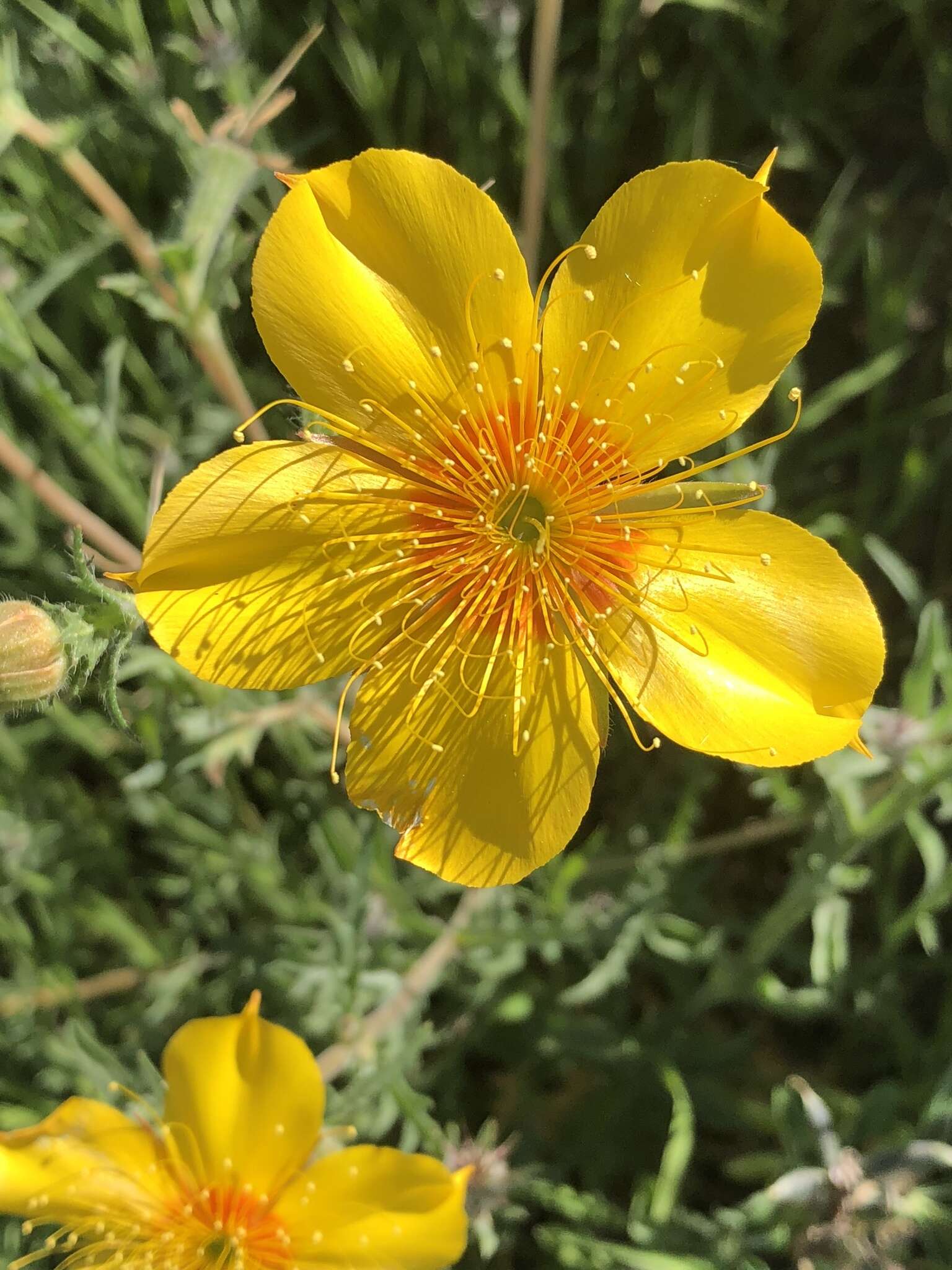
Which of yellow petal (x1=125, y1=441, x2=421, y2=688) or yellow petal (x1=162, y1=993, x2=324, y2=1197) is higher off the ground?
yellow petal (x1=125, y1=441, x2=421, y2=688)

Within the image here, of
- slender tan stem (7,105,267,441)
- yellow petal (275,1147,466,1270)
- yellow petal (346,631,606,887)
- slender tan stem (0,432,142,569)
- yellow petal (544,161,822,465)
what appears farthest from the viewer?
slender tan stem (0,432,142,569)

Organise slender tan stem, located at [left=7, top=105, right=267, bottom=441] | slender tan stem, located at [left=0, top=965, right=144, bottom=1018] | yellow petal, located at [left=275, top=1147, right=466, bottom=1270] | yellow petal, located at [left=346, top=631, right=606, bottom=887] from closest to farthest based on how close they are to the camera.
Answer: yellow petal, located at [left=346, top=631, right=606, bottom=887]
yellow petal, located at [left=275, top=1147, right=466, bottom=1270]
slender tan stem, located at [left=7, top=105, right=267, bottom=441]
slender tan stem, located at [left=0, top=965, right=144, bottom=1018]

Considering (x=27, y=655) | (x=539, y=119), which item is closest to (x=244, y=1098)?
(x=27, y=655)

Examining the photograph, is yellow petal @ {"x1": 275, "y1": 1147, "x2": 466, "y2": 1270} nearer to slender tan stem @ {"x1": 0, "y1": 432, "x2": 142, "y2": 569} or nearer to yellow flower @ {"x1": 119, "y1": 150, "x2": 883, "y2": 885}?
yellow flower @ {"x1": 119, "y1": 150, "x2": 883, "y2": 885}

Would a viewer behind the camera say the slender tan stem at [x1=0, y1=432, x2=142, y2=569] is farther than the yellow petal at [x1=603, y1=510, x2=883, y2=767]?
Yes

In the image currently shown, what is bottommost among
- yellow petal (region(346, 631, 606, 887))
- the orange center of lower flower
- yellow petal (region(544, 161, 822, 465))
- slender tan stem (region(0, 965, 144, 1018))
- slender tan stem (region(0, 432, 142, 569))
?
slender tan stem (region(0, 965, 144, 1018))

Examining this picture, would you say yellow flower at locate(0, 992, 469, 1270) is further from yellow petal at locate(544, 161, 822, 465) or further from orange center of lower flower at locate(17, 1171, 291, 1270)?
yellow petal at locate(544, 161, 822, 465)

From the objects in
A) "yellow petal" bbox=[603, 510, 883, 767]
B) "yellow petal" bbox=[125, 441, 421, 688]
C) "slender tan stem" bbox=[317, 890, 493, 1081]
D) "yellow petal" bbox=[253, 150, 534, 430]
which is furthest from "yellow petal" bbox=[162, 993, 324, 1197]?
"yellow petal" bbox=[253, 150, 534, 430]
